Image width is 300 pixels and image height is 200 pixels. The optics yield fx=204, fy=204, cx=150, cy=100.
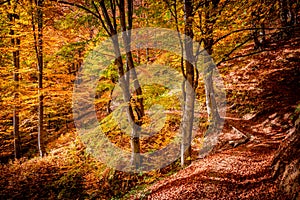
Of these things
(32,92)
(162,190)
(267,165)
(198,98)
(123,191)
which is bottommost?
(123,191)

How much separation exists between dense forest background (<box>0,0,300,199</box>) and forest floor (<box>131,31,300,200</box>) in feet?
0.13

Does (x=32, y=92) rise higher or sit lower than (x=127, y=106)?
higher

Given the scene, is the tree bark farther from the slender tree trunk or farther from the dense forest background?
the slender tree trunk

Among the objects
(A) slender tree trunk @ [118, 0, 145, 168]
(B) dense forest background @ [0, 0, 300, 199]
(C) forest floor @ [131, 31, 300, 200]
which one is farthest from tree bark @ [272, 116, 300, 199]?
(A) slender tree trunk @ [118, 0, 145, 168]

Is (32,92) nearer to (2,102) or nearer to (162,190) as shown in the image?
(2,102)

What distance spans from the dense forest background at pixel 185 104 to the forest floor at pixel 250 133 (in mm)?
41

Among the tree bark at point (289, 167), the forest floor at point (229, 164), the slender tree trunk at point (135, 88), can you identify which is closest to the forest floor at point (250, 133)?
the forest floor at point (229, 164)

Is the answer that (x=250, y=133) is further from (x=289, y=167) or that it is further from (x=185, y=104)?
(x=289, y=167)

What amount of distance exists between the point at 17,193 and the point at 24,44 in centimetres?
836

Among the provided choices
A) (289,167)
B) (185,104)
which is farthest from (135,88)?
(289,167)

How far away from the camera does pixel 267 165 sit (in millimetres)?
5258

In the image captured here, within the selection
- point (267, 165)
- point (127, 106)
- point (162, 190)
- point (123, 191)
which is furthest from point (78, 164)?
point (267, 165)

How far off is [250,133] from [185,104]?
4708mm

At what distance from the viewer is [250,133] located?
10.1 m
